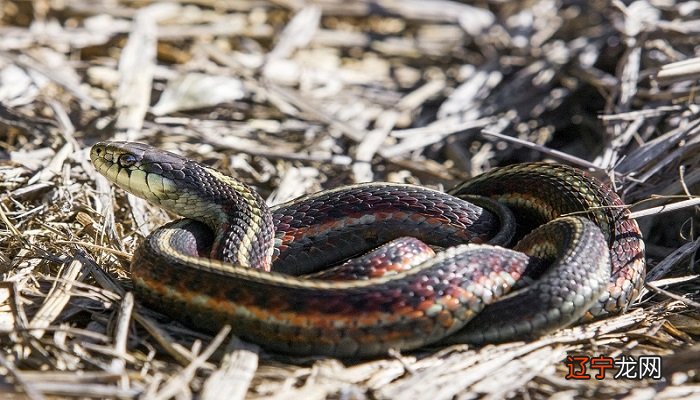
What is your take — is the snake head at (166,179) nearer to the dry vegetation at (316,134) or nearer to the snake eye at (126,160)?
the snake eye at (126,160)

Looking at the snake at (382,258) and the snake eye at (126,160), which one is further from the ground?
the snake eye at (126,160)

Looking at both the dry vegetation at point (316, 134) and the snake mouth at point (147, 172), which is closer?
the dry vegetation at point (316, 134)

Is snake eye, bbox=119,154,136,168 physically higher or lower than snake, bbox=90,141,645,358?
higher

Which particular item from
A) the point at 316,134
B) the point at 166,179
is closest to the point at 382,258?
the point at 166,179

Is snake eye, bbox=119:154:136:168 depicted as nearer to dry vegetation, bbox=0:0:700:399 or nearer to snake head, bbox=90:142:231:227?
snake head, bbox=90:142:231:227

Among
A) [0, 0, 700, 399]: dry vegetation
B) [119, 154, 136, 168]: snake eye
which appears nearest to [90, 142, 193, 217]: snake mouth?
[119, 154, 136, 168]: snake eye

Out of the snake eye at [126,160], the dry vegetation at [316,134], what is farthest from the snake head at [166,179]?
the dry vegetation at [316,134]

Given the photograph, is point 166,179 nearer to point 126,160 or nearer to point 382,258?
point 126,160
